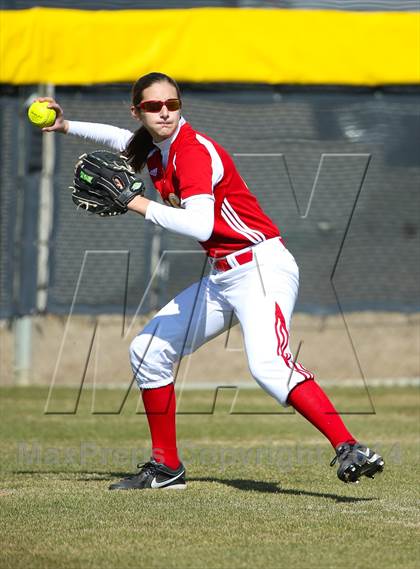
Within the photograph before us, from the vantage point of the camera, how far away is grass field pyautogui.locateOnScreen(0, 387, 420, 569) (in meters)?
4.14

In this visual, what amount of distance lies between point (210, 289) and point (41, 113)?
1.23 meters

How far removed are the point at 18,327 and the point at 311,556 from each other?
5.78m

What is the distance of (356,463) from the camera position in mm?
4891

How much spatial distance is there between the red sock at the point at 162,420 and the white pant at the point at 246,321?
0.16 feet

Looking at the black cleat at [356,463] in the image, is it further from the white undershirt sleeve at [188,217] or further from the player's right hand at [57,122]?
the player's right hand at [57,122]

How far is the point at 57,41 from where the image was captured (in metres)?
9.38

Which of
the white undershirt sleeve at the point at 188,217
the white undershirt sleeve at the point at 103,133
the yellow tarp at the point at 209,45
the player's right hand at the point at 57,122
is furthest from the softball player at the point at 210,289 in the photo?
the yellow tarp at the point at 209,45

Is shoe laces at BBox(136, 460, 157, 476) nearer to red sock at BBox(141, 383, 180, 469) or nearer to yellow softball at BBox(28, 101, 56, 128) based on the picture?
red sock at BBox(141, 383, 180, 469)

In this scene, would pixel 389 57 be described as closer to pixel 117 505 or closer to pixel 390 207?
pixel 390 207

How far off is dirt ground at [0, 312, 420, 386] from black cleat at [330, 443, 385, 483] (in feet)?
14.9

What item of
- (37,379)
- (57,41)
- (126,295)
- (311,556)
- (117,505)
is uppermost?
(57,41)

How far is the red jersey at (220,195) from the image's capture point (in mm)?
5215

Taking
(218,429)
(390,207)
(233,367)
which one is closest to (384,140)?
(390,207)

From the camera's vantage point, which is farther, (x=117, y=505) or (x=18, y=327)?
(x=18, y=327)
